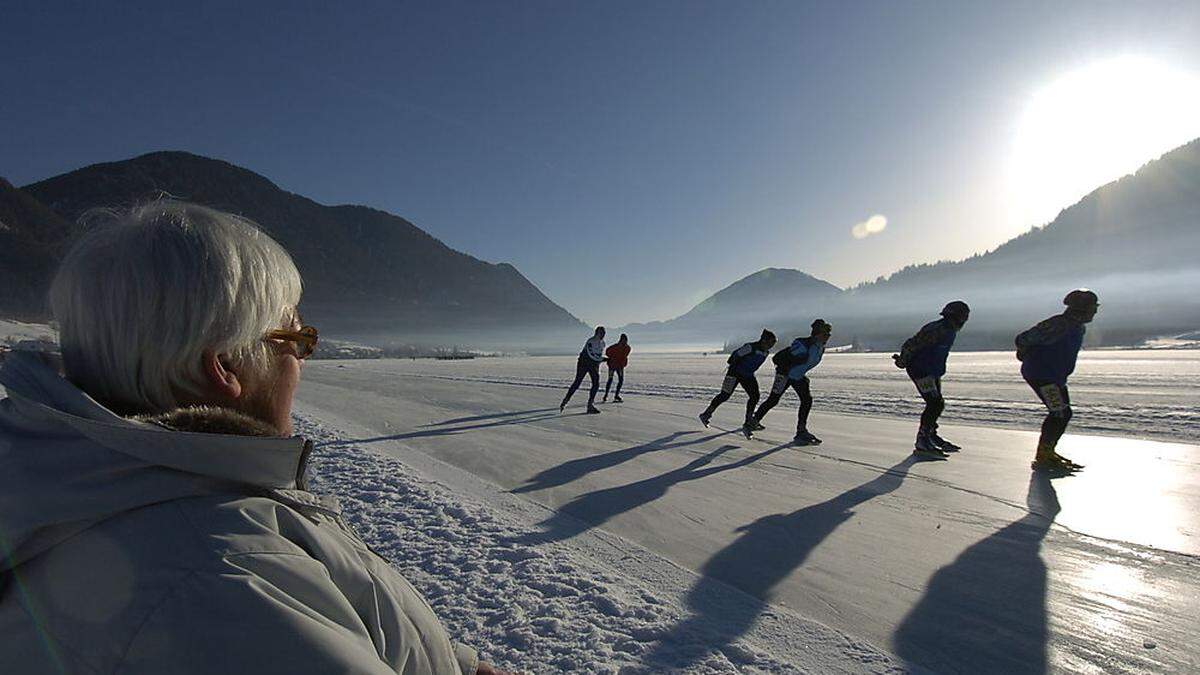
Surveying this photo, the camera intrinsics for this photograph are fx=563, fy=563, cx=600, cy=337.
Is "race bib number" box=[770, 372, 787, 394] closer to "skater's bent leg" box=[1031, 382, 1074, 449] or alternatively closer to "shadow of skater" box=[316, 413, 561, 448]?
"skater's bent leg" box=[1031, 382, 1074, 449]

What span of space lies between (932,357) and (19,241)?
13085 cm

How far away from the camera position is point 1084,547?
3797 mm

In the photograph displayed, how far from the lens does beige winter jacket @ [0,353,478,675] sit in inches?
30.5

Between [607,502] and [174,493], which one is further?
[607,502]

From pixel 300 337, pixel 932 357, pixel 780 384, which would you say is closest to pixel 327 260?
pixel 780 384

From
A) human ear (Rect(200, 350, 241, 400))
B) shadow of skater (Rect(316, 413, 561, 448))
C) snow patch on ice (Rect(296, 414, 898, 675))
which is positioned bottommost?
shadow of skater (Rect(316, 413, 561, 448))

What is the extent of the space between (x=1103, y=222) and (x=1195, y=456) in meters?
252

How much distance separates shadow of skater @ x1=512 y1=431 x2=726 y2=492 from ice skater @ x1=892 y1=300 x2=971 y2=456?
2948 mm

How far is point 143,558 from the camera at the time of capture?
31.1 inches

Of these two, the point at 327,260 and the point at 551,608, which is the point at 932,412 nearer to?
the point at 551,608

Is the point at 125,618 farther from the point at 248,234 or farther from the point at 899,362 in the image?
the point at 899,362

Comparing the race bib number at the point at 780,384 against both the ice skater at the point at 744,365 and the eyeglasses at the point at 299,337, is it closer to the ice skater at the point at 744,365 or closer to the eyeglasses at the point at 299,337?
the ice skater at the point at 744,365

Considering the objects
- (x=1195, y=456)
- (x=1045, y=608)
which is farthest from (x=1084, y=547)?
(x=1195, y=456)

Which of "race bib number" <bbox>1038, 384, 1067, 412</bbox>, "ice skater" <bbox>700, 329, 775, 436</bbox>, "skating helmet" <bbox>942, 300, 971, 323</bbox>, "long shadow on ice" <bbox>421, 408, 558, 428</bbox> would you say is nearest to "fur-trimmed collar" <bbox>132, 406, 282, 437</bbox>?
"race bib number" <bbox>1038, 384, 1067, 412</bbox>
